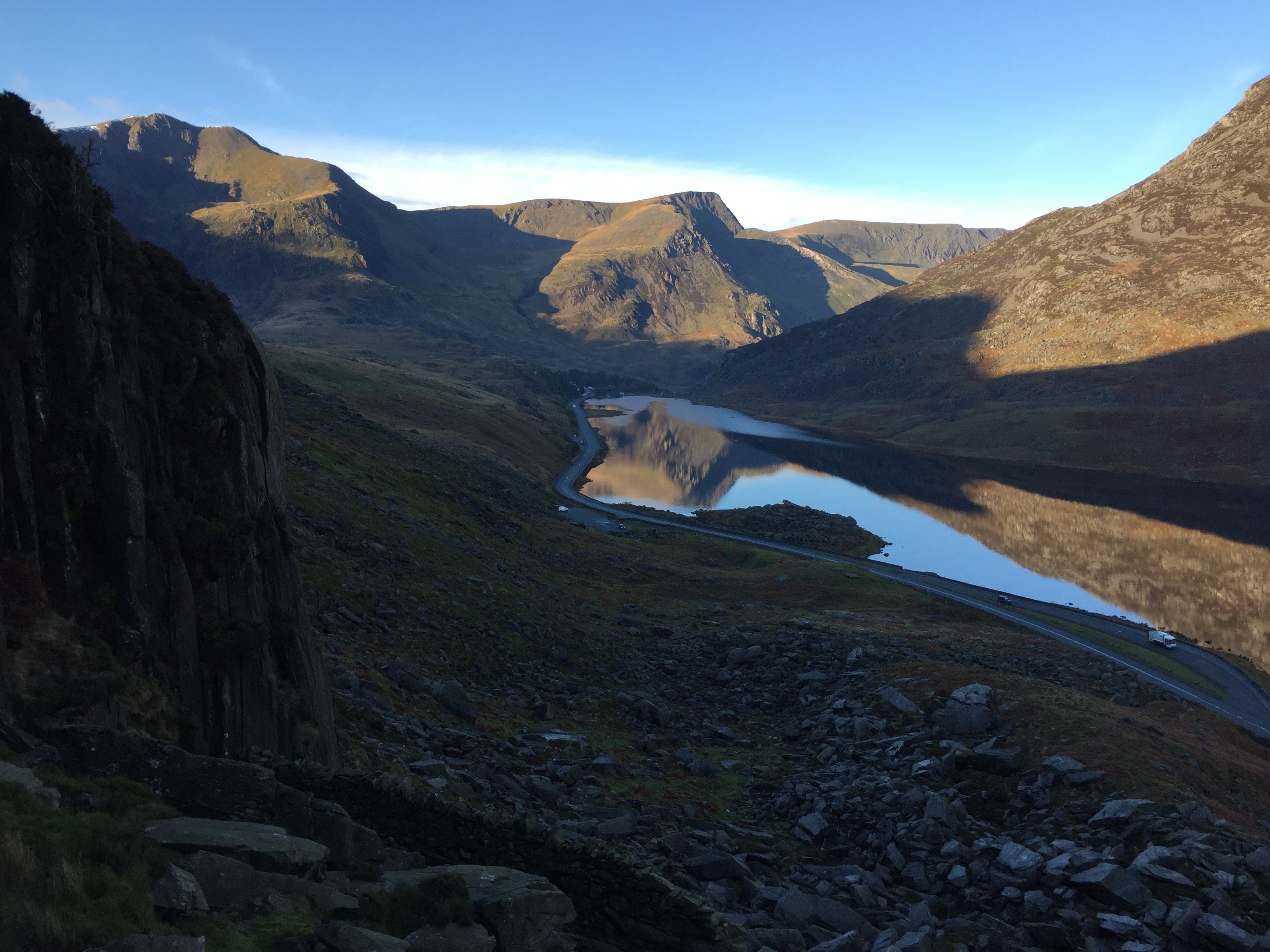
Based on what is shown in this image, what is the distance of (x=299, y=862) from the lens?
11.6 meters

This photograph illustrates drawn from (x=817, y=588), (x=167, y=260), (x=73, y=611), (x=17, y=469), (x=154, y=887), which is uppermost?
(x=167, y=260)

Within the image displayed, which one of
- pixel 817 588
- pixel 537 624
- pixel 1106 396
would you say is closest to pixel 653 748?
pixel 537 624

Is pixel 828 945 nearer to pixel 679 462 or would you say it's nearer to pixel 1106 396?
pixel 679 462

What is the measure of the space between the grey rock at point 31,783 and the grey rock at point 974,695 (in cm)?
3284

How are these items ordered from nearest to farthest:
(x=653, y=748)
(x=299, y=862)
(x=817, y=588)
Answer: (x=299, y=862)
(x=653, y=748)
(x=817, y=588)

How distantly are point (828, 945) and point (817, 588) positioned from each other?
54162 millimetres

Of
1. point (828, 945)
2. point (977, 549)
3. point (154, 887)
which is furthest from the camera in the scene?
point (977, 549)

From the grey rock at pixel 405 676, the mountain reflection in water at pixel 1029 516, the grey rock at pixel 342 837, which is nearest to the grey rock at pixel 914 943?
the grey rock at pixel 342 837

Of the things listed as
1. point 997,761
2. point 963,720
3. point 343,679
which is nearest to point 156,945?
point 343,679

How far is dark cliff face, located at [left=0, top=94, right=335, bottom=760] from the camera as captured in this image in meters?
14.9

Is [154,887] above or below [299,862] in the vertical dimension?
above

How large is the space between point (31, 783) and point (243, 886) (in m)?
3.35

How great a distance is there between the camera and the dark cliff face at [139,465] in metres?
14.9

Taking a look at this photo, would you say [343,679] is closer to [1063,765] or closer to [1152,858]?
[1152,858]
